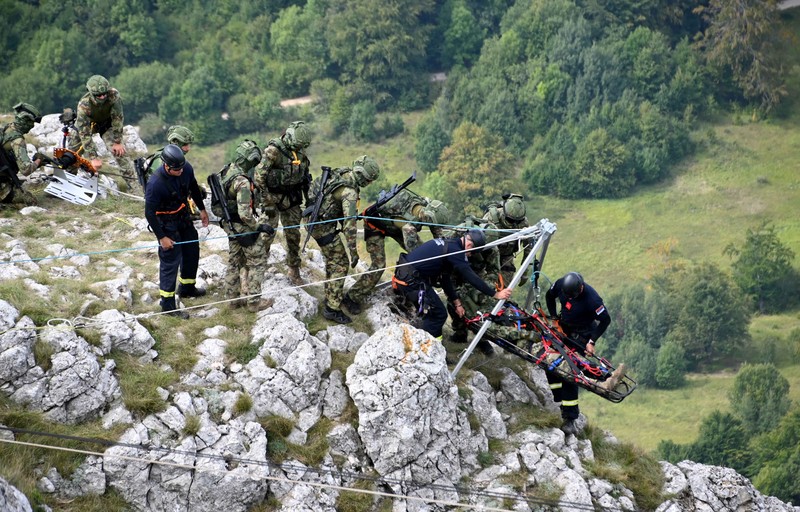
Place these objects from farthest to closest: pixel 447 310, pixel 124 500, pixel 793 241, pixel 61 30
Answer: pixel 61 30 < pixel 793 241 < pixel 447 310 < pixel 124 500

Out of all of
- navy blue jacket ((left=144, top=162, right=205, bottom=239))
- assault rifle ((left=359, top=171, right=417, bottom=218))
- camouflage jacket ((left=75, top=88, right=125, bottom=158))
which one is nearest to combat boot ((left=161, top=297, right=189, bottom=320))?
navy blue jacket ((left=144, top=162, right=205, bottom=239))

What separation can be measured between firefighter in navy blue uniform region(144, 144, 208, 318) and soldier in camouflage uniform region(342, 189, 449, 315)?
2.75 metres

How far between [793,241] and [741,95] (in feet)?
68.1

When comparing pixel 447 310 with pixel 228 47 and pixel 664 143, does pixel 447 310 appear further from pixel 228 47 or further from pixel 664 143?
pixel 228 47

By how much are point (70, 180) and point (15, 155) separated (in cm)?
179

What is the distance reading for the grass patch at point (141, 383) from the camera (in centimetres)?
1338

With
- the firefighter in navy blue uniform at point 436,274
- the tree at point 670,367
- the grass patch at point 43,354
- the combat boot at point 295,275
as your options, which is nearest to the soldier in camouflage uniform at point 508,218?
the firefighter in navy blue uniform at point 436,274

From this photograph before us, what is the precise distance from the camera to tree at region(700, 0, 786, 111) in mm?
80812

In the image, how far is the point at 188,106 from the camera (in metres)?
84.2

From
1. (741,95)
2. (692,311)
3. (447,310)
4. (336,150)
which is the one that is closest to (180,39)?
(336,150)

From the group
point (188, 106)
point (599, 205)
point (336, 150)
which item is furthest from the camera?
point (188, 106)

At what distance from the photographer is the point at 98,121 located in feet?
66.0

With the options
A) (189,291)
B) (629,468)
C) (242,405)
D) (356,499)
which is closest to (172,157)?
(189,291)

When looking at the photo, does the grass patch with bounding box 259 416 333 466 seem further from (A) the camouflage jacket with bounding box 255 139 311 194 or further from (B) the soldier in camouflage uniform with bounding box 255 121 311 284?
(A) the camouflage jacket with bounding box 255 139 311 194
